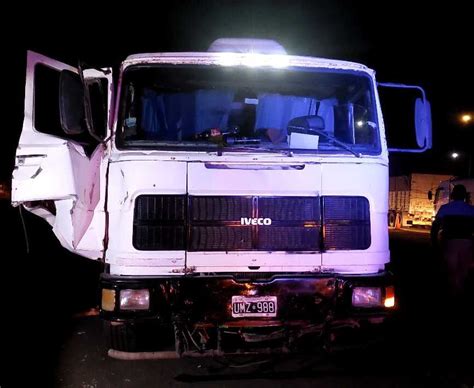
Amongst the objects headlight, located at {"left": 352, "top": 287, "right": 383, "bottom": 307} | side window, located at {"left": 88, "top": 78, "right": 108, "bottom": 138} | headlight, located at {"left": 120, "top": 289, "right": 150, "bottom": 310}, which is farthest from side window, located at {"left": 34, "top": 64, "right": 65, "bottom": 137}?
headlight, located at {"left": 352, "top": 287, "right": 383, "bottom": 307}

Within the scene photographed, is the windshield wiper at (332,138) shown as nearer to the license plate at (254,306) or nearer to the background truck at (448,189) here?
the license plate at (254,306)

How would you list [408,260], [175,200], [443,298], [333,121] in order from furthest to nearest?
[408,260] → [443,298] → [333,121] → [175,200]

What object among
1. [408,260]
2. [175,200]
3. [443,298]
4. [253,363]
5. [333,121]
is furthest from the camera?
[408,260]

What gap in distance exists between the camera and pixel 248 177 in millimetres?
4004

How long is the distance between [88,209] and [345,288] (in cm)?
230

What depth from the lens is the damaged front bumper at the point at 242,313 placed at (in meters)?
3.82

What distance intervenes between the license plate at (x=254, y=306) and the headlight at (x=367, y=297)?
70 centimetres

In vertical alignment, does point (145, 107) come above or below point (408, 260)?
above

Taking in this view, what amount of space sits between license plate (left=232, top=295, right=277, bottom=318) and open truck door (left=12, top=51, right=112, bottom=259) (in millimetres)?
1261

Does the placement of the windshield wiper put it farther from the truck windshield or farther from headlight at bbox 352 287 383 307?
→ headlight at bbox 352 287 383 307

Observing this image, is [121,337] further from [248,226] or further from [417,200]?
[417,200]

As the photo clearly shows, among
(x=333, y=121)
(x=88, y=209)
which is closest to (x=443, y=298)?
(x=333, y=121)

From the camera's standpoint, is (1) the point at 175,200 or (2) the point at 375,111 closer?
(1) the point at 175,200

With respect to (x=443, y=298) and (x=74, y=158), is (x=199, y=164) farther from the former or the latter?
(x=443, y=298)
